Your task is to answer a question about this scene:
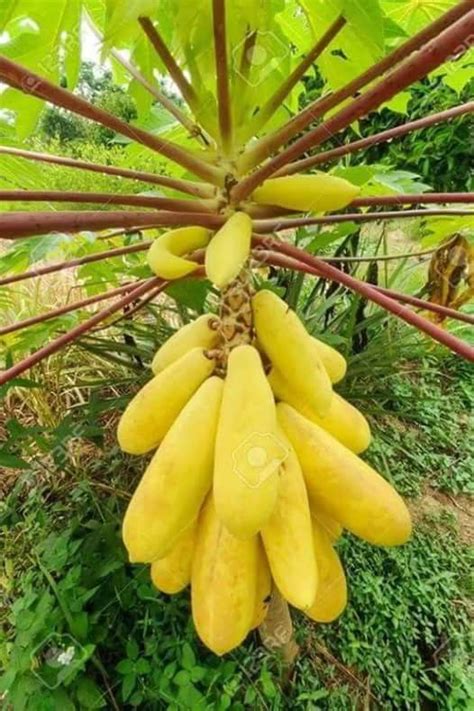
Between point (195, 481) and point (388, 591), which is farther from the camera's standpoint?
point (388, 591)

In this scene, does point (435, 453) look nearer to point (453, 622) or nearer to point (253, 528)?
point (453, 622)

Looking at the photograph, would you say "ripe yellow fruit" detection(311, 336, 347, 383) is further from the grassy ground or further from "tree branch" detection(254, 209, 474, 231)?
the grassy ground

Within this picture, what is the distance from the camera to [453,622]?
133 centimetres

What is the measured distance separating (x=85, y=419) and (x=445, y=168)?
2.89 metres

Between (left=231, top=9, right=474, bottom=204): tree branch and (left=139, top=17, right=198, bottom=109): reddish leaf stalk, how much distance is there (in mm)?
184

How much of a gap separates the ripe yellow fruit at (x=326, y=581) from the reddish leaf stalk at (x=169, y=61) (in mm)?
578

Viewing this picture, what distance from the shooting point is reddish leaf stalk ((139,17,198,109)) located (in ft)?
2.27

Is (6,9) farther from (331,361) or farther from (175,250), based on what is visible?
(331,361)

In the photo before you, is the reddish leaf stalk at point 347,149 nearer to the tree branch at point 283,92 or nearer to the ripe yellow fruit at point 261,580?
the tree branch at point 283,92

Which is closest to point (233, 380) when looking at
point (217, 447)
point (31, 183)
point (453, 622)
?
point (217, 447)

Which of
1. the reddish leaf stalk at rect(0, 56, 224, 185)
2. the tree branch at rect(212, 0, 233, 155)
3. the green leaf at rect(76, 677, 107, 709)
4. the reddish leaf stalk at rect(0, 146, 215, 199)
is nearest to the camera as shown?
the reddish leaf stalk at rect(0, 56, 224, 185)
